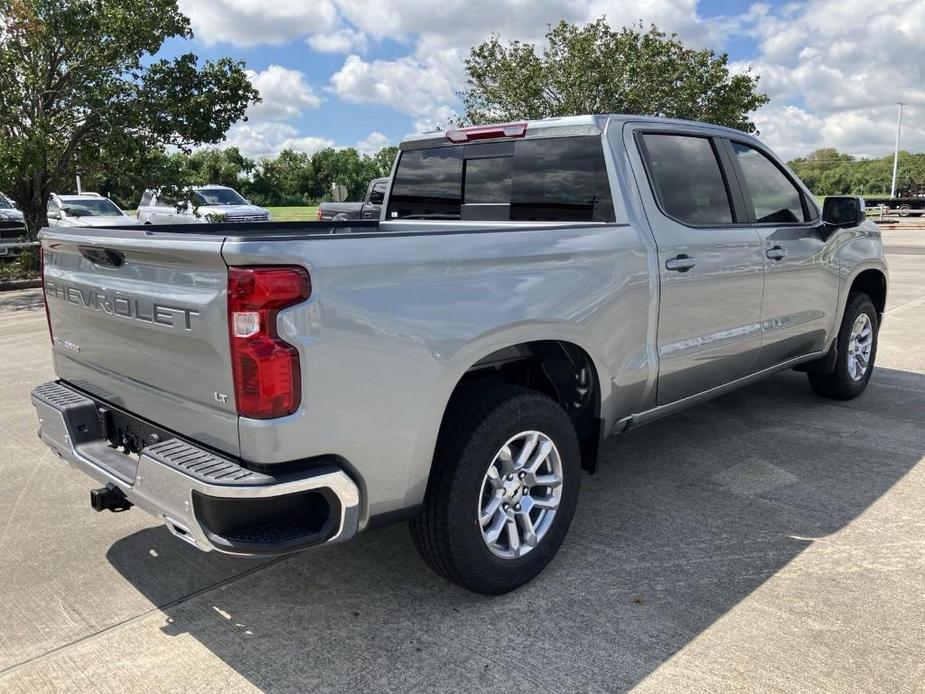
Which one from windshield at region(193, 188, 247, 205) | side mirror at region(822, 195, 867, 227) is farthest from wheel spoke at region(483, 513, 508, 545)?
windshield at region(193, 188, 247, 205)

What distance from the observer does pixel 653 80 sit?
76.0 feet

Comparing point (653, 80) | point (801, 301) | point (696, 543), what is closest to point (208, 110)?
point (801, 301)

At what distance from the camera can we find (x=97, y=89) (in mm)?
13133

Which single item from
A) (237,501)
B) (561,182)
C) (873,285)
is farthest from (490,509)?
(873,285)

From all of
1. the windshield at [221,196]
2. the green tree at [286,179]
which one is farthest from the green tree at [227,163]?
the windshield at [221,196]

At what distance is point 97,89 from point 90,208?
7092mm

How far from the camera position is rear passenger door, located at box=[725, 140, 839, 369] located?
4438 millimetres

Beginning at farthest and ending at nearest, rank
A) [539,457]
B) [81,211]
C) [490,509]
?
[81,211]
[539,457]
[490,509]

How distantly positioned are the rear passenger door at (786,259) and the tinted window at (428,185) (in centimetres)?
154

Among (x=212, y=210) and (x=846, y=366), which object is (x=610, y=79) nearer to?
(x=212, y=210)

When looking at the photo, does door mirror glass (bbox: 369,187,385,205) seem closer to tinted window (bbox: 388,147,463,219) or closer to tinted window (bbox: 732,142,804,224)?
tinted window (bbox: 388,147,463,219)

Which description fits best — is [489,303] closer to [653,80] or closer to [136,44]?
[136,44]

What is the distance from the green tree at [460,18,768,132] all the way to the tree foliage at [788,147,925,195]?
64.8 metres

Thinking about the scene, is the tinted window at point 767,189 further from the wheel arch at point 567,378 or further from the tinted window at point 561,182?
the wheel arch at point 567,378
